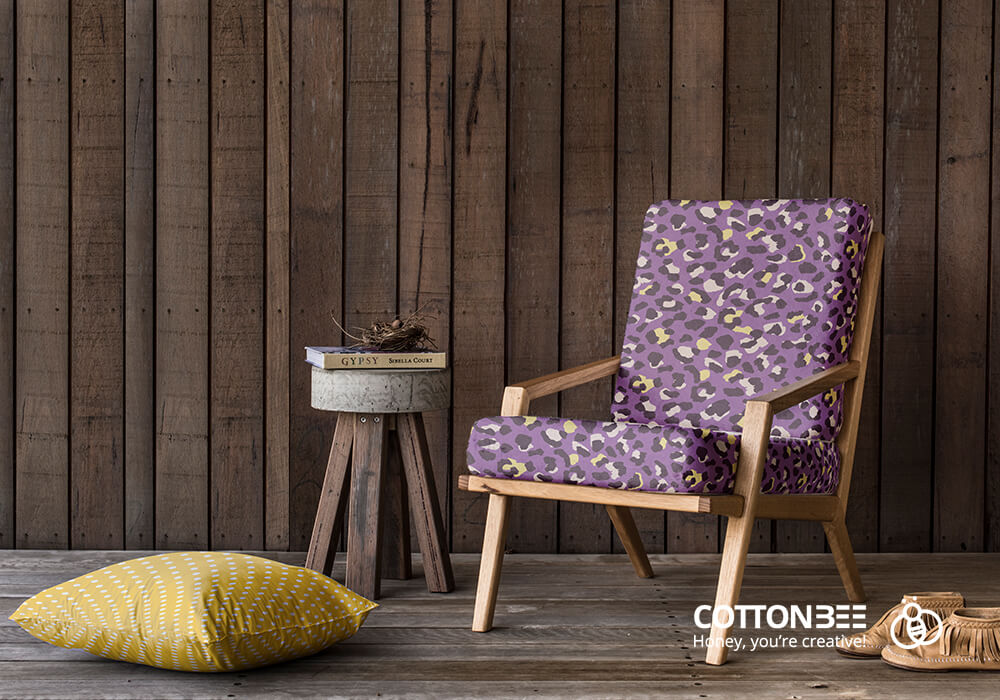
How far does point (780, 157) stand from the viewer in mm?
2969

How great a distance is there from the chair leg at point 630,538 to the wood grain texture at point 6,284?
170 cm

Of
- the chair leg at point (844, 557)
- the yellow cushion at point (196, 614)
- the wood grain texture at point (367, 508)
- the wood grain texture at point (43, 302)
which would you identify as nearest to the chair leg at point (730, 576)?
the chair leg at point (844, 557)

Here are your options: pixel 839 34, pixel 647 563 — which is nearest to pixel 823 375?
pixel 647 563

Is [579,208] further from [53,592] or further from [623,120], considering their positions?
[53,592]

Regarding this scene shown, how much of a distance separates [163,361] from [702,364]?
1508 millimetres

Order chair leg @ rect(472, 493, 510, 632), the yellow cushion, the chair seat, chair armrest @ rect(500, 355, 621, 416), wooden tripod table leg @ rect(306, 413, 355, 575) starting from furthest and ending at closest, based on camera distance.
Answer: wooden tripod table leg @ rect(306, 413, 355, 575) → chair armrest @ rect(500, 355, 621, 416) → chair leg @ rect(472, 493, 510, 632) → the chair seat → the yellow cushion

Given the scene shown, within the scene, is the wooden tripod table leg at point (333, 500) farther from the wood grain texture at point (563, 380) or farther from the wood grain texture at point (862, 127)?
the wood grain texture at point (862, 127)

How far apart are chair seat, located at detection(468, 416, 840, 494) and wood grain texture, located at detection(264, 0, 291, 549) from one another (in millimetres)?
1006

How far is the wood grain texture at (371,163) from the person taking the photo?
296 centimetres

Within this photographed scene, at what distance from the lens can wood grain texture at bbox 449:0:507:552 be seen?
2.96 m

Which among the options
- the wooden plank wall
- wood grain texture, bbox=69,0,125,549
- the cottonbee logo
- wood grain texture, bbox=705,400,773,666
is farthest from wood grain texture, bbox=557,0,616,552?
wood grain texture, bbox=69,0,125,549

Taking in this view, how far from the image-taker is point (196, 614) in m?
1.81

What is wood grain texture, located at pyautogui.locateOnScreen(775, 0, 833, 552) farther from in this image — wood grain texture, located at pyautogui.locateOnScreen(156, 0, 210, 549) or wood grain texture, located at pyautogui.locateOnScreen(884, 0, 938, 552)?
wood grain texture, located at pyautogui.locateOnScreen(156, 0, 210, 549)

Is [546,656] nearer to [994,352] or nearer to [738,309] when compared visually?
[738,309]
